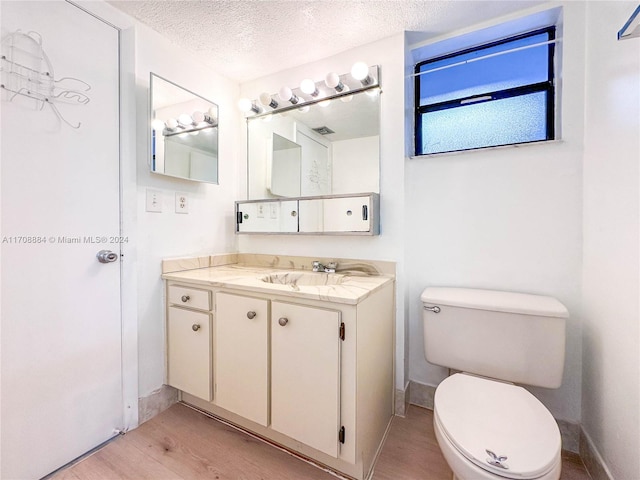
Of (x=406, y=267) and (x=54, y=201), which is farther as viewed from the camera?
(x=406, y=267)

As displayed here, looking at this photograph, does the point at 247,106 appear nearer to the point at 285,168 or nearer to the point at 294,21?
the point at 285,168

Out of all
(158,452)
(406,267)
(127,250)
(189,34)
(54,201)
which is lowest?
(158,452)

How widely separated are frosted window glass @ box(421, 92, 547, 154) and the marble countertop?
89 cm

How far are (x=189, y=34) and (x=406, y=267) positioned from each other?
1801mm

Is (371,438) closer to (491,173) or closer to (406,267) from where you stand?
(406,267)

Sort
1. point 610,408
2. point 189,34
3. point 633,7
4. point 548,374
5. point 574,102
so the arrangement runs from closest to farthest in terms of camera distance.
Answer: point 633,7
point 610,408
point 548,374
point 574,102
point 189,34

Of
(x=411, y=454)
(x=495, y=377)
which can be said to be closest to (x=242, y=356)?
(x=411, y=454)

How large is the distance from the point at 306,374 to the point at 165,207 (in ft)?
4.00

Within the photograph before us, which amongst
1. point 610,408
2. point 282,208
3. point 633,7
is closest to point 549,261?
point 610,408

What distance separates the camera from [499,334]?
4.10 ft

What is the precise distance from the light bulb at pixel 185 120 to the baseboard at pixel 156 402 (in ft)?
5.13

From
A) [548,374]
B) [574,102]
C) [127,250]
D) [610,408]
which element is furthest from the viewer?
[127,250]

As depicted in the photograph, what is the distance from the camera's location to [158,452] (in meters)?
1.34

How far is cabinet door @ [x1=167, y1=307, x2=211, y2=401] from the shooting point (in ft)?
4.88
